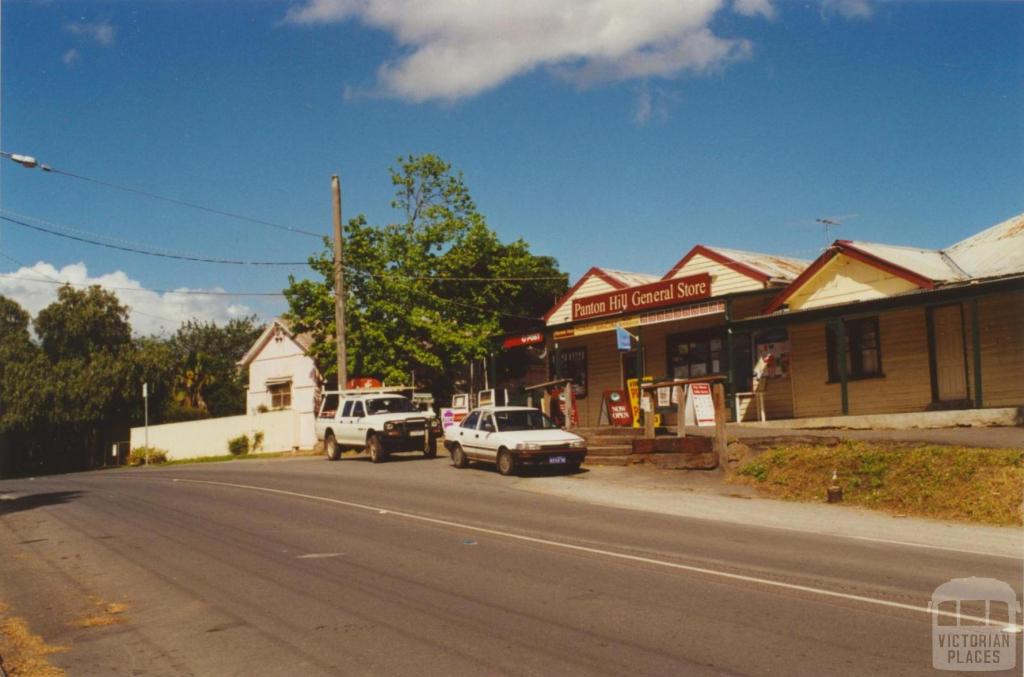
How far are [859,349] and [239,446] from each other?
2973cm

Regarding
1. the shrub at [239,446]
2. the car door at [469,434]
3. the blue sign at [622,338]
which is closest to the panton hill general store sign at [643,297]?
the blue sign at [622,338]

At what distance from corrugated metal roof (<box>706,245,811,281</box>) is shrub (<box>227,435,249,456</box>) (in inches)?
1006

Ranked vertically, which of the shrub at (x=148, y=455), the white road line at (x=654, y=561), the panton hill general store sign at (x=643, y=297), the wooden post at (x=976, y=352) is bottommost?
the shrub at (x=148, y=455)

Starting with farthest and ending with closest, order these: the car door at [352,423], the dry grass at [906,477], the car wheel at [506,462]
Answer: the car door at [352,423] → the car wheel at [506,462] → the dry grass at [906,477]

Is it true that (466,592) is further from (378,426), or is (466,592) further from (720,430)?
(378,426)

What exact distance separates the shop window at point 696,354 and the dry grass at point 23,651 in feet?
72.8

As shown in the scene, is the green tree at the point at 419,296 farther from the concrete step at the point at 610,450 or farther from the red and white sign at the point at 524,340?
the concrete step at the point at 610,450

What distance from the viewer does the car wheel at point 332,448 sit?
2780 cm

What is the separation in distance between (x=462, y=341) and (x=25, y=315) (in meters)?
34.1

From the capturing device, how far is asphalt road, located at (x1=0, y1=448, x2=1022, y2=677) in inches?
239

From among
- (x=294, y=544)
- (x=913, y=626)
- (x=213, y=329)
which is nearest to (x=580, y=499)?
(x=294, y=544)

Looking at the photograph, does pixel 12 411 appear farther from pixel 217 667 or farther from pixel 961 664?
pixel 961 664

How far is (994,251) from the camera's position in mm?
21531

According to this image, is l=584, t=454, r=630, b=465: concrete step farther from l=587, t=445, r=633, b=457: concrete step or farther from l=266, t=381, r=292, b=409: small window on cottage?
l=266, t=381, r=292, b=409: small window on cottage
